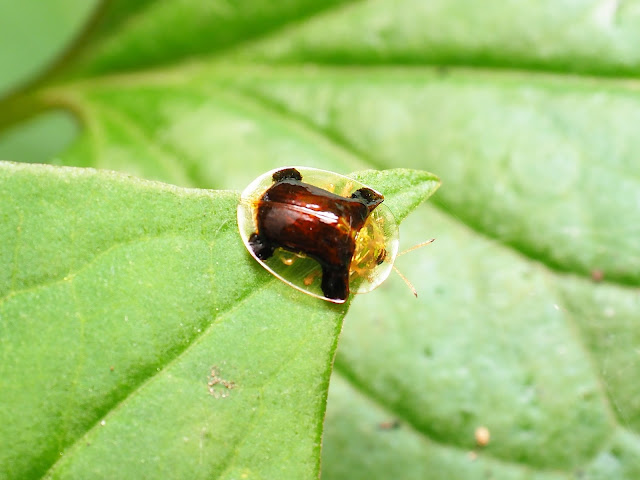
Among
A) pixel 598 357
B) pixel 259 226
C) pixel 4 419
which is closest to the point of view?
pixel 4 419

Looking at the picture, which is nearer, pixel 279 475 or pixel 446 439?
pixel 279 475

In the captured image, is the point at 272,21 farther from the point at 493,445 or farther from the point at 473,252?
Result: the point at 493,445

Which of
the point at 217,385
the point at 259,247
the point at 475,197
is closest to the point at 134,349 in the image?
the point at 217,385

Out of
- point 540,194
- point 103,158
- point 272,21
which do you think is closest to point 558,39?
point 540,194

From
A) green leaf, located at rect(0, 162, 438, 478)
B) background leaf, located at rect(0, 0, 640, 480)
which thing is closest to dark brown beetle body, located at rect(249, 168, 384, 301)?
green leaf, located at rect(0, 162, 438, 478)

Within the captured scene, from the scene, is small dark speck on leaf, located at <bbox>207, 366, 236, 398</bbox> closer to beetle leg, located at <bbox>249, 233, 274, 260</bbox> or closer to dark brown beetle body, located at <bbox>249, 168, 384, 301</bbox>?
beetle leg, located at <bbox>249, 233, 274, 260</bbox>

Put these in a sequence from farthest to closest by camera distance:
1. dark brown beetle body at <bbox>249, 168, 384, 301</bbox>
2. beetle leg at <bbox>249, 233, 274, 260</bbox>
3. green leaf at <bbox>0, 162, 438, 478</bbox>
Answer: dark brown beetle body at <bbox>249, 168, 384, 301</bbox> → beetle leg at <bbox>249, 233, 274, 260</bbox> → green leaf at <bbox>0, 162, 438, 478</bbox>
